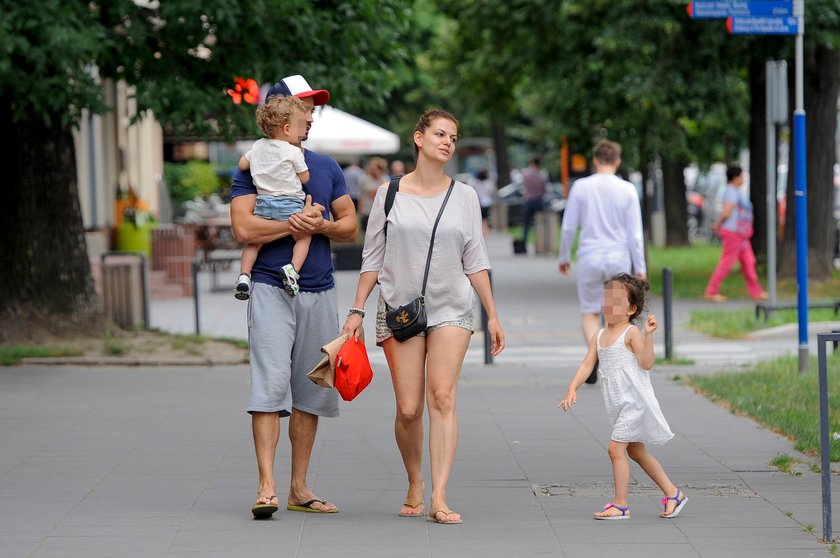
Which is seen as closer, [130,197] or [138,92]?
[138,92]

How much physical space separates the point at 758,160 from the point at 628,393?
16.7 m

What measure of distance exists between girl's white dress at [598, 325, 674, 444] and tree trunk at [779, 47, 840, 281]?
13.5 meters

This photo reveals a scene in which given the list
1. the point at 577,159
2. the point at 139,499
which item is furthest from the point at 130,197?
the point at 139,499

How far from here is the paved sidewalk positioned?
611 centimetres

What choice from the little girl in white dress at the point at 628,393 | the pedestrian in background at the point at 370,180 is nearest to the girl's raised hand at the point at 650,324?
the little girl in white dress at the point at 628,393

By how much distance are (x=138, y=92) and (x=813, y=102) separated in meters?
10.4

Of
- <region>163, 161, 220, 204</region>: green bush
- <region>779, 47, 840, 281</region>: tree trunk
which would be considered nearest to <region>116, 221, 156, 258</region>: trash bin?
<region>779, 47, 840, 281</region>: tree trunk

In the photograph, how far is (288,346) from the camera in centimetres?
658

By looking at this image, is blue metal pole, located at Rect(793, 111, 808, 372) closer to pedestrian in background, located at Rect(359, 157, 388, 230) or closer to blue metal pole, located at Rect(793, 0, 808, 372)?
blue metal pole, located at Rect(793, 0, 808, 372)

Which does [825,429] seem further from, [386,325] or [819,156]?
[819,156]

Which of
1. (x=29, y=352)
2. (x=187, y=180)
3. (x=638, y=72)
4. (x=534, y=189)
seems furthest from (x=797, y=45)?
(x=187, y=180)

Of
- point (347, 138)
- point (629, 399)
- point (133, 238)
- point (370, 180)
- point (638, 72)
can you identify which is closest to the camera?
point (629, 399)

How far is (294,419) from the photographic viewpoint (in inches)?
Result: 266

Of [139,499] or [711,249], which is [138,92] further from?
[711,249]
